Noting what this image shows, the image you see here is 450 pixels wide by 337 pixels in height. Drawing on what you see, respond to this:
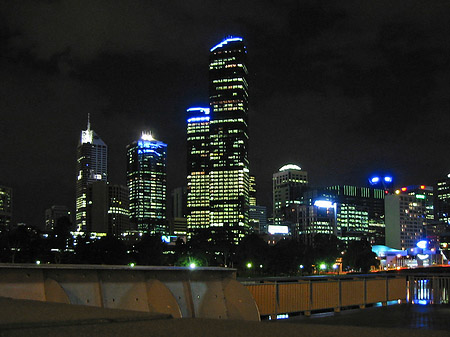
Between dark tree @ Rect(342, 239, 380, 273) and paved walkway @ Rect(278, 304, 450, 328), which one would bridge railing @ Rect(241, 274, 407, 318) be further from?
dark tree @ Rect(342, 239, 380, 273)

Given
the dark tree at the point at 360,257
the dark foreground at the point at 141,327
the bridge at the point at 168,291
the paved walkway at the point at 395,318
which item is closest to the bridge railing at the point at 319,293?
the bridge at the point at 168,291

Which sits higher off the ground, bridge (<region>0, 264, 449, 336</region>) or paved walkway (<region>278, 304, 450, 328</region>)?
bridge (<region>0, 264, 449, 336</region>)

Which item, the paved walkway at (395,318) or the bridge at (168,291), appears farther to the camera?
the paved walkway at (395,318)

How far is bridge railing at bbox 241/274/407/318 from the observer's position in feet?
79.7

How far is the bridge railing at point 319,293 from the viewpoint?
24.3 metres

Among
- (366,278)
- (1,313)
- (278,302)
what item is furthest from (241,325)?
(366,278)

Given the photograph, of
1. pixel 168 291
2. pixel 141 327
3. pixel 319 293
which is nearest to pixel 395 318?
pixel 319 293

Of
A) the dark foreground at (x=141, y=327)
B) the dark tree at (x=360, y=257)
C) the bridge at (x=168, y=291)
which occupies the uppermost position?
the dark foreground at (x=141, y=327)

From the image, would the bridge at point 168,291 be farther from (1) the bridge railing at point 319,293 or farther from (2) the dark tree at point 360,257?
(2) the dark tree at point 360,257

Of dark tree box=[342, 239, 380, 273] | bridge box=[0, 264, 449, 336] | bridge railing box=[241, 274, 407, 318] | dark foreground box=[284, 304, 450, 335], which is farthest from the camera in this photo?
dark tree box=[342, 239, 380, 273]

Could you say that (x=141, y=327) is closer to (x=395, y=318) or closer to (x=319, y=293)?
(x=395, y=318)

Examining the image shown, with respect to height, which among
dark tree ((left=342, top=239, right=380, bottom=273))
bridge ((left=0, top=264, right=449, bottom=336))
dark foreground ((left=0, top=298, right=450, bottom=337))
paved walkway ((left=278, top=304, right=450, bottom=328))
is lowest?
dark tree ((left=342, top=239, right=380, bottom=273))

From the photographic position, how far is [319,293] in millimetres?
27297

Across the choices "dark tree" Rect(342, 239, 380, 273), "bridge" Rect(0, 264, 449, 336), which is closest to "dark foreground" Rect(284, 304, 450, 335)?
"bridge" Rect(0, 264, 449, 336)
